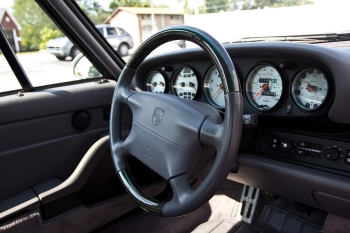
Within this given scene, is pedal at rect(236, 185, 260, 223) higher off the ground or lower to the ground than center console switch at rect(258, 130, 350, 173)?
lower

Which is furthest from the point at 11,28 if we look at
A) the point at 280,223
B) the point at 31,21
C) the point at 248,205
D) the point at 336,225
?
the point at 336,225

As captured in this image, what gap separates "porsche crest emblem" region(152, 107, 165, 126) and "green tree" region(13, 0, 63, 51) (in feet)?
3.57

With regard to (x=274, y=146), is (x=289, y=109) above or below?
above

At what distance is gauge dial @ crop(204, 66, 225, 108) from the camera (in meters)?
1.69

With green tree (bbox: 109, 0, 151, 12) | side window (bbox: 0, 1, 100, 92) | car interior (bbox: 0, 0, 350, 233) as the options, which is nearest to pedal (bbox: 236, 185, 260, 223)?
car interior (bbox: 0, 0, 350, 233)

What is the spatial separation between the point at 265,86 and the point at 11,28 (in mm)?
1525

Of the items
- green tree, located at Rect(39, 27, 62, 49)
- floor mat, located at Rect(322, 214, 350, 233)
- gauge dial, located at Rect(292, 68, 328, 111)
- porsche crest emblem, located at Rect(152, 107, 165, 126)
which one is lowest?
floor mat, located at Rect(322, 214, 350, 233)

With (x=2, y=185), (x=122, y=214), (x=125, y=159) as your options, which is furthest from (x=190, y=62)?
(x=2, y=185)

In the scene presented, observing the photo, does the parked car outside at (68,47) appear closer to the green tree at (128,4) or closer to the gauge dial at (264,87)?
the green tree at (128,4)

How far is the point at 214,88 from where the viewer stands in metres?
1.72

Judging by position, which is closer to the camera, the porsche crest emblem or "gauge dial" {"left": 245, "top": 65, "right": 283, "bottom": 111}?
the porsche crest emblem

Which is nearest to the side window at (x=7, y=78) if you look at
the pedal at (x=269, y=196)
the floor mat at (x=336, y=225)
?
the pedal at (x=269, y=196)

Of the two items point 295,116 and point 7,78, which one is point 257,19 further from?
point 7,78

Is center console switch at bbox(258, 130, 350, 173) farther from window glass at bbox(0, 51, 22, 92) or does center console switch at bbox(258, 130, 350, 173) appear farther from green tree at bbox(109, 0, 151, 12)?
green tree at bbox(109, 0, 151, 12)
